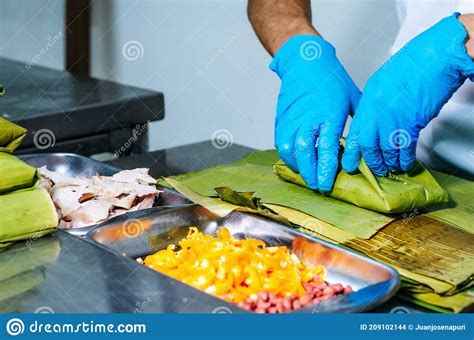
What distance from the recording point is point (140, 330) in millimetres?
1103

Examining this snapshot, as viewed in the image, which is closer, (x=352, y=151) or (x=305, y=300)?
(x=305, y=300)

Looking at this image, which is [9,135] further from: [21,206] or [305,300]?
[305,300]

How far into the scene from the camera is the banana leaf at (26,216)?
1.44 m

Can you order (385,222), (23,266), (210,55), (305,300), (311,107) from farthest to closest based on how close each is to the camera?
1. (210,55)
2. (311,107)
3. (385,222)
4. (23,266)
5. (305,300)

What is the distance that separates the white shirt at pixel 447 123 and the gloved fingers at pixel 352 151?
0.47m

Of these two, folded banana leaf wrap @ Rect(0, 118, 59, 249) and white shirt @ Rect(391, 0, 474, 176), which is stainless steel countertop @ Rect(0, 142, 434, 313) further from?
white shirt @ Rect(391, 0, 474, 176)

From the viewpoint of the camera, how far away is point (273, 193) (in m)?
1.75

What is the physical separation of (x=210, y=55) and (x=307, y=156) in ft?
6.45

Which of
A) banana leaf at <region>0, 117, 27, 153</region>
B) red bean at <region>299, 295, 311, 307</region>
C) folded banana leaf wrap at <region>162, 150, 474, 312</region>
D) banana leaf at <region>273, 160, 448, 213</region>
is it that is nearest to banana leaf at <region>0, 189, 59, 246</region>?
banana leaf at <region>0, 117, 27, 153</region>

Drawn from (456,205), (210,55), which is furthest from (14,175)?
(210,55)

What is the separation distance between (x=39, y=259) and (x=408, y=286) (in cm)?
70

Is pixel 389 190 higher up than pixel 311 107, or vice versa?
pixel 311 107

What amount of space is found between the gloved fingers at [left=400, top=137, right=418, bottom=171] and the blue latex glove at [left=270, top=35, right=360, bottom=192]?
6.1 inches

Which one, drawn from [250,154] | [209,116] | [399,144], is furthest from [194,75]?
[399,144]
